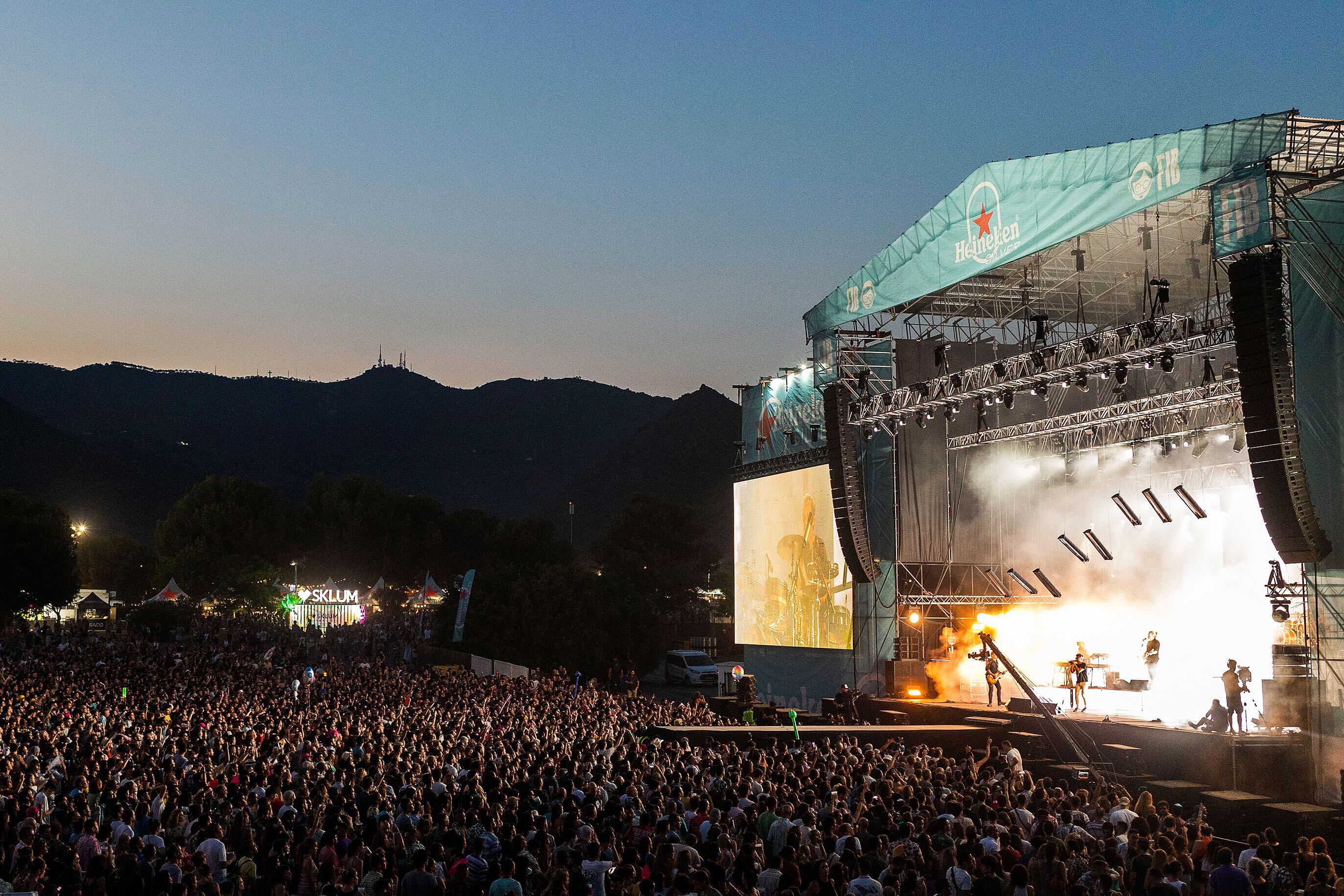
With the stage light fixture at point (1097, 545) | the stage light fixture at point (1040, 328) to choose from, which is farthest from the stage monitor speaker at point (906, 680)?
the stage light fixture at point (1040, 328)

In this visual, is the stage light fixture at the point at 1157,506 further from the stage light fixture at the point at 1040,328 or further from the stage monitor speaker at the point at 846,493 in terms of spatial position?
the stage monitor speaker at the point at 846,493

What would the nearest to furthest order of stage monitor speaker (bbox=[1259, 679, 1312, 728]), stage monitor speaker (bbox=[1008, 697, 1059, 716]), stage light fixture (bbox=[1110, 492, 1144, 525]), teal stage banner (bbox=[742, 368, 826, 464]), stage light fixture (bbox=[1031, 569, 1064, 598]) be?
1. stage monitor speaker (bbox=[1259, 679, 1312, 728])
2. stage monitor speaker (bbox=[1008, 697, 1059, 716])
3. stage light fixture (bbox=[1110, 492, 1144, 525])
4. stage light fixture (bbox=[1031, 569, 1064, 598])
5. teal stage banner (bbox=[742, 368, 826, 464])

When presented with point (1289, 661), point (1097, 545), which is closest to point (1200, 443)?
point (1097, 545)

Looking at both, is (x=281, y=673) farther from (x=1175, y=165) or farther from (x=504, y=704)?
(x=1175, y=165)

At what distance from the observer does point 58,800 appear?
1034 centimetres

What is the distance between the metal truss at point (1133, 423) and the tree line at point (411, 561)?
20.9 m

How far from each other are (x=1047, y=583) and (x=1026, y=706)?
21.1 ft

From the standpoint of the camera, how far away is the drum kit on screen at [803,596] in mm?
28469

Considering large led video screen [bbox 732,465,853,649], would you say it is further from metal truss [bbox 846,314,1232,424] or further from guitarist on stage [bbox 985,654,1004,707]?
guitarist on stage [bbox 985,654,1004,707]

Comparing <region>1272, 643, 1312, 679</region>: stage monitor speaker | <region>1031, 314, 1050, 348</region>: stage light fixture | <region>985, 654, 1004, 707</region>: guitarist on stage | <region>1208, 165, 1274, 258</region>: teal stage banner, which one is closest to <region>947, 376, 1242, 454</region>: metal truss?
<region>1031, 314, 1050, 348</region>: stage light fixture

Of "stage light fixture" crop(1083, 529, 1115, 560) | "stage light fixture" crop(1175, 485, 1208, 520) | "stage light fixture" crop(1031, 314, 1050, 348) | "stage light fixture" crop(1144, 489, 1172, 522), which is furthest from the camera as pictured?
"stage light fixture" crop(1083, 529, 1115, 560)

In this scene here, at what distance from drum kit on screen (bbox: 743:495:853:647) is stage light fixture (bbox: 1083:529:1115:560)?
5.65 metres

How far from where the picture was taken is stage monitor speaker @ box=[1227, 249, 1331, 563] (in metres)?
14.0

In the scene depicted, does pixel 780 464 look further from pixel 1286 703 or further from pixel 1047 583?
pixel 1286 703
